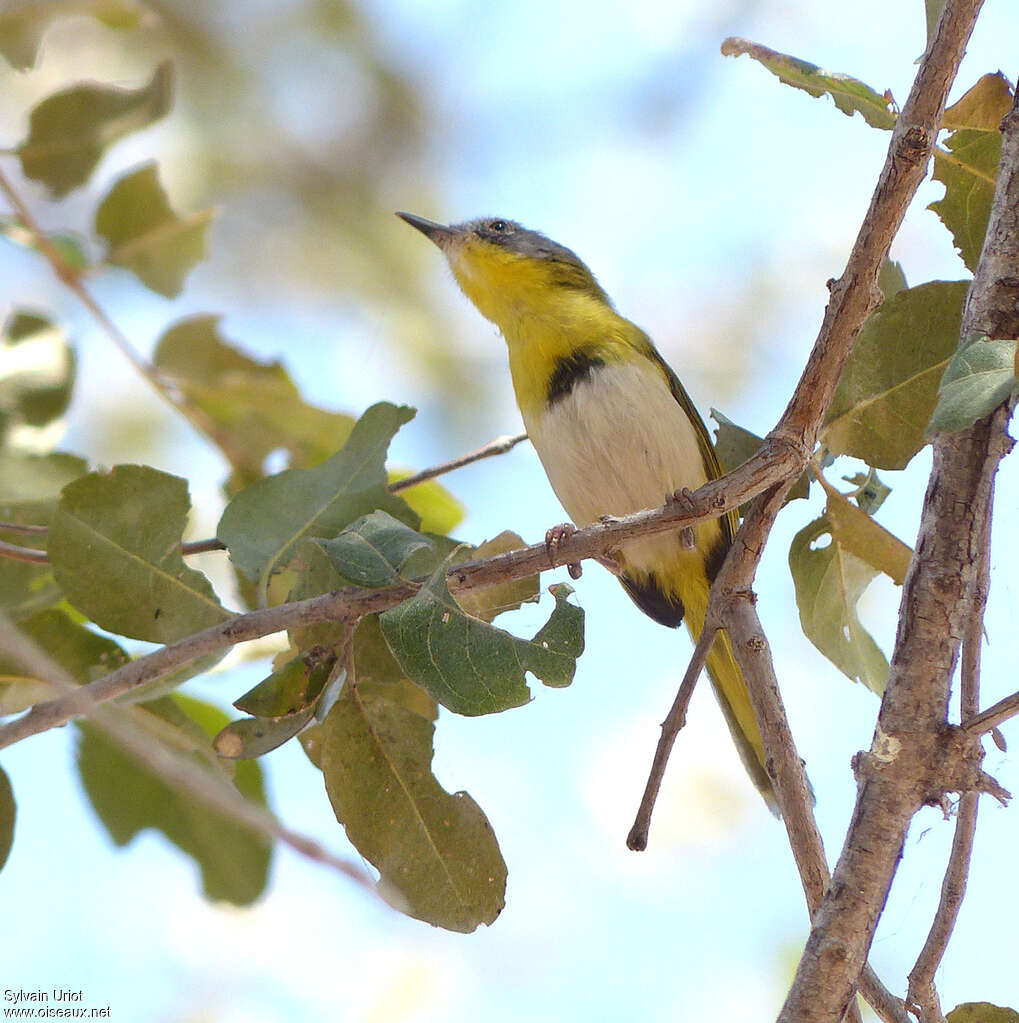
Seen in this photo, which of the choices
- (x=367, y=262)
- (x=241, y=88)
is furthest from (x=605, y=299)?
(x=241, y=88)

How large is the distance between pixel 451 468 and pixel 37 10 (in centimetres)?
158

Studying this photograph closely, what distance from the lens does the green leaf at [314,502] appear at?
7.93ft

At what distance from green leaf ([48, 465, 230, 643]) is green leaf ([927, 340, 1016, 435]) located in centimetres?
135

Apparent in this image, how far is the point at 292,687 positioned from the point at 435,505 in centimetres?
98

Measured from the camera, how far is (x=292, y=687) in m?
2.19

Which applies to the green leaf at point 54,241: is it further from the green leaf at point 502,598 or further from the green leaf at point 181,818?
the green leaf at point 502,598

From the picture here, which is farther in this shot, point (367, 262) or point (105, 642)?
point (367, 262)

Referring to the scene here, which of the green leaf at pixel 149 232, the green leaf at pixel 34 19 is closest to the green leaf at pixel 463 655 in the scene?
the green leaf at pixel 149 232

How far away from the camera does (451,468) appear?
107 inches

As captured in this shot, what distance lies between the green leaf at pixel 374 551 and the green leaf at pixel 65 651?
58cm

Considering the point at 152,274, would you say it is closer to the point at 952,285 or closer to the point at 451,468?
the point at 451,468

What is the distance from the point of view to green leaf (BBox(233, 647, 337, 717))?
2.13 m

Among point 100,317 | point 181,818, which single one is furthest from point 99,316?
point 181,818

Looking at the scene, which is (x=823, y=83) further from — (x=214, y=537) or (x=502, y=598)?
(x=214, y=537)
